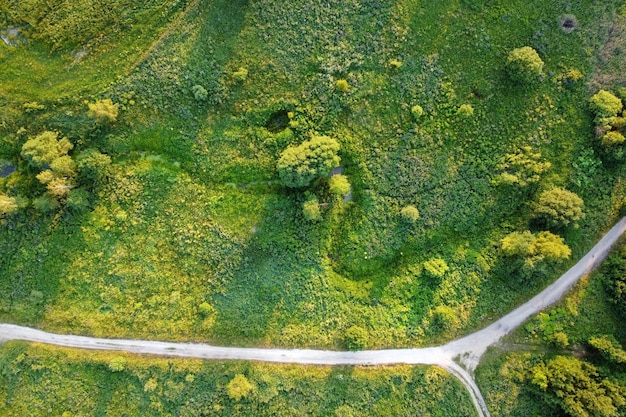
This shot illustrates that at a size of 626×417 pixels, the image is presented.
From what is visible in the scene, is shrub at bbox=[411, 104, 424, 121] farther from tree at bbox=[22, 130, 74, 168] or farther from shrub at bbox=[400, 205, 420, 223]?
tree at bbox=[22, 130, 74, 168]

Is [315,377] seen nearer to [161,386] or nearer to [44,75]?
[161,386]

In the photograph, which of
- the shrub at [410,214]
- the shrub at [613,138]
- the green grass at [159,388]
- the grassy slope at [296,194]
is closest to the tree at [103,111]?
the grassy slope at [296,194]

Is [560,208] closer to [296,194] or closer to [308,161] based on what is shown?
[308,161]

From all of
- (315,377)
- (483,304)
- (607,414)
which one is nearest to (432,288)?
(483,304)

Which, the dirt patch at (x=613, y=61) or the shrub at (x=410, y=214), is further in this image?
the shrub at (x=410, y=214)

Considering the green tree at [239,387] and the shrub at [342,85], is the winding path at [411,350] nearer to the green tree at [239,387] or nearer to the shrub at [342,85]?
the green tree at [239,387]

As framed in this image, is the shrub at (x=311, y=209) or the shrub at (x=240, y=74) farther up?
the shrub at (x=240, y=74)
